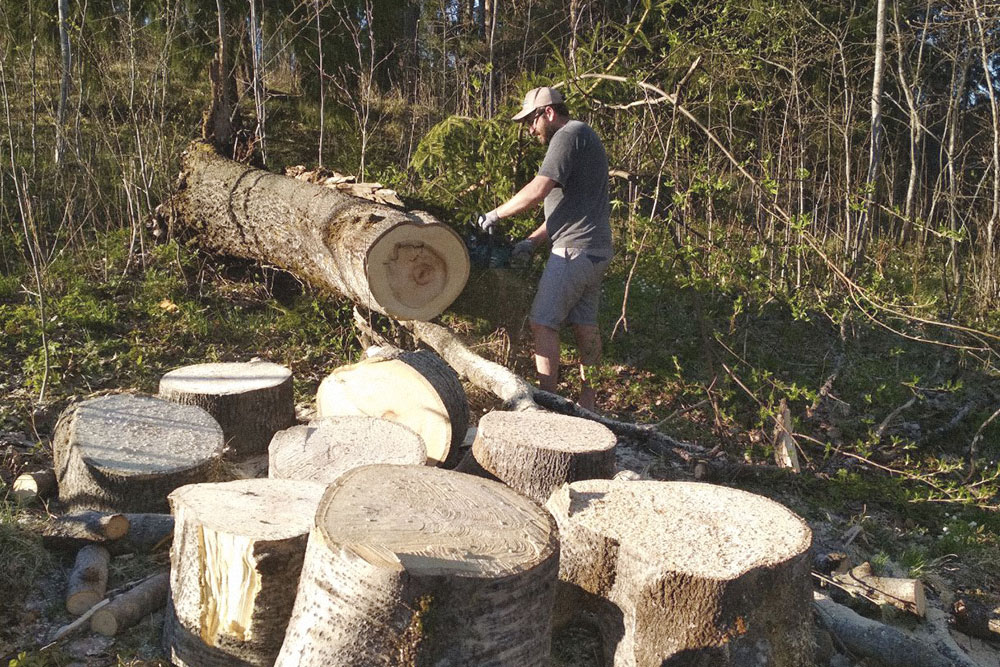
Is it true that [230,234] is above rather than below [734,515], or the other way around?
above

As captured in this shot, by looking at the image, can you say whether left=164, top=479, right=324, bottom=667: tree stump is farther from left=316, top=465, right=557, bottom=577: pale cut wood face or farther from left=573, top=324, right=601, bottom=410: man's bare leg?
left=573, top=324, right=601, bottom=410: man's bare leg

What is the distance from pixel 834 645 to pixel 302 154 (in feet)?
26.3

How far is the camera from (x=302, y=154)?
933 centimetres

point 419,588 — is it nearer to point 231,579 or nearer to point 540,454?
point 231,579

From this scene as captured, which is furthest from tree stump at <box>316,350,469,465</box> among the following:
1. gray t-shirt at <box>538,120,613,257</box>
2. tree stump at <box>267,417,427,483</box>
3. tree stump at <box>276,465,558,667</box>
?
tree stump at <box>276,465,558,667</box>

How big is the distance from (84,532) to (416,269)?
218 cm

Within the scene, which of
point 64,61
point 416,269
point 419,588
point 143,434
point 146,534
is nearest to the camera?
point 419,588

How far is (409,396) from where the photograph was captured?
389cm

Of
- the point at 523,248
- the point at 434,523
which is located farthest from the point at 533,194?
the point at 434,523

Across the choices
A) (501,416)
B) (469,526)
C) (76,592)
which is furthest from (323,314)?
(469,526)

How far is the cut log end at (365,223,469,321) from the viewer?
4.34 metres

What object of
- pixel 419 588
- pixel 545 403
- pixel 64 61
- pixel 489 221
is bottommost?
pixel 545 403

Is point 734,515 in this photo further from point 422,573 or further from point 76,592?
point 76,592

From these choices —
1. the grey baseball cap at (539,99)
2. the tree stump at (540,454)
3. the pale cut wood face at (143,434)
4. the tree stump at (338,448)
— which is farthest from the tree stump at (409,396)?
the grey baseball cap at (539,99)
